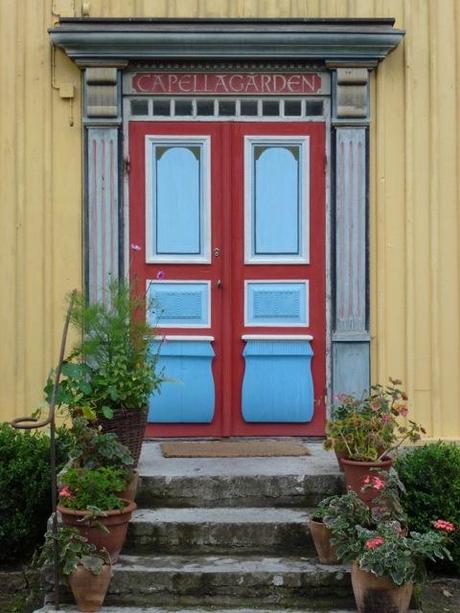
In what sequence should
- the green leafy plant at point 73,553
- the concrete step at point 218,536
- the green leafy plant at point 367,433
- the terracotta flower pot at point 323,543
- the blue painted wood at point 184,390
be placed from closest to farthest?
the green leafy plant at point 73,553, the terracotta flower pot at point 323,543, the concrete step at point 218,536, the green leafy plant at point 367,433, the blue painted wood at point 184,390

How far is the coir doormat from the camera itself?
21.5ft

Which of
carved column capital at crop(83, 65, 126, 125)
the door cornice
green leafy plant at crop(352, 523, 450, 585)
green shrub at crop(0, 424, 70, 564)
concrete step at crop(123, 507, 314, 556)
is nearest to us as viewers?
green leafy plant at crop(352, 523, 450, 585)

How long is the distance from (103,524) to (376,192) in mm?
3373

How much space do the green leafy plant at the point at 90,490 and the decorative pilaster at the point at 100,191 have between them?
2008mm

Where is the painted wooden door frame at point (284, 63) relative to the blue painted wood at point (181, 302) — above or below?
above

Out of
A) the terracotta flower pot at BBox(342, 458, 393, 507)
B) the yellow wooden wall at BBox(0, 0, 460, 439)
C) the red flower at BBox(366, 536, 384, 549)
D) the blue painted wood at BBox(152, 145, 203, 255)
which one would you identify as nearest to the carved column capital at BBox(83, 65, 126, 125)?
the yellow wooden wall at BBox(0, 0, 460, 439)

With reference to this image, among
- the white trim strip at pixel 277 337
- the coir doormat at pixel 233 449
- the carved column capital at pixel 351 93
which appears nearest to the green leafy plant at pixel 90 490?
the coir doormat at pixel 233 449

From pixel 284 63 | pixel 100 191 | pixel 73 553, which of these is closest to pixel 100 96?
pixel 100 191

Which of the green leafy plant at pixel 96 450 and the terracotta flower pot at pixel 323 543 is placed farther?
the green leafy plant at pixel 96 450

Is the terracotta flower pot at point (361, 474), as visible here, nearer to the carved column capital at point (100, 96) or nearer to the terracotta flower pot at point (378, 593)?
the terracotta flower pot at point (378, 593)

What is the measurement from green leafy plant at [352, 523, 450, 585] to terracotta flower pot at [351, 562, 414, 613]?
5 centimetres

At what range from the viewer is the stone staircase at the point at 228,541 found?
17.0 ft

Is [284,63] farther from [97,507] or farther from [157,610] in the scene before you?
[157,610]

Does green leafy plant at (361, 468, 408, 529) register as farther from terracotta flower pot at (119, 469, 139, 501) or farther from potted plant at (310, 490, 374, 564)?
terracotta flower pot at (119, 469, 139, 501)
